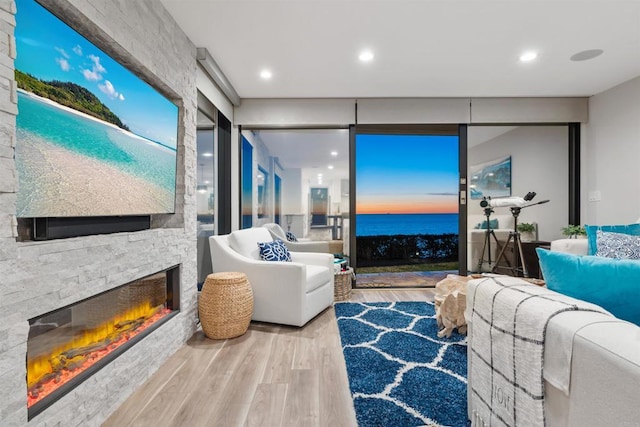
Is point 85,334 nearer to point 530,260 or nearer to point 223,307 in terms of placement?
point 223,307

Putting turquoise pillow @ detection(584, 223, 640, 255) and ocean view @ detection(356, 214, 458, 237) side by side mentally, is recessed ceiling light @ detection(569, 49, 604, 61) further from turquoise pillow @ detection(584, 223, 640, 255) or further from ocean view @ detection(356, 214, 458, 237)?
ocean view @ detection(356, 214, 458, 237)

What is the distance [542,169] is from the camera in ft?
15.9

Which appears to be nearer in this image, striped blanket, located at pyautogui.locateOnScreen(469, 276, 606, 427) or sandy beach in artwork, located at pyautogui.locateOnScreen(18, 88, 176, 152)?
striped blanket, located at pyautogui.locateOnScreen(469, 276, 606, 427)

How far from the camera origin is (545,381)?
916mm

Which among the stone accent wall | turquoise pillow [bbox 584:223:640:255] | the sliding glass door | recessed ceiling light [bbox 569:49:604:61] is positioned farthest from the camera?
the sliding glass door

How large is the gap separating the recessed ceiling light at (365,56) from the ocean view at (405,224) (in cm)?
205

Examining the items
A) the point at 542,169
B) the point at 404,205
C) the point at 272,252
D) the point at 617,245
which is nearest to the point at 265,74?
the point at 272,252

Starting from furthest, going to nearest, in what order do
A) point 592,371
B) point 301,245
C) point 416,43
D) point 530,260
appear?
1. point 301,245
2. point 530,260
3. point 416,43
4. point 592,371

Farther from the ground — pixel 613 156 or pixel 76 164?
pixel 613 156

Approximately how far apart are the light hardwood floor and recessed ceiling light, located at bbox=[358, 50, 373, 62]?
244 centimetres

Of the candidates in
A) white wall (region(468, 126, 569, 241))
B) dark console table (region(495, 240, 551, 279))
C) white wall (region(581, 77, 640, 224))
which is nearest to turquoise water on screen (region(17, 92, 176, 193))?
dark console table (region(495, 240, 551, 279))

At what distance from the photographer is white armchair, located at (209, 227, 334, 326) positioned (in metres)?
2.62

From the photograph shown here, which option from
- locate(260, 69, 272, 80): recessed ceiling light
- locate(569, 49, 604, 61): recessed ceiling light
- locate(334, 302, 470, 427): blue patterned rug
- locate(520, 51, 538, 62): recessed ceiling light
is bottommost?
locate(334, 302, 470, 427): blue patterned rug

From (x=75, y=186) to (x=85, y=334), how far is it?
2.56 feet
